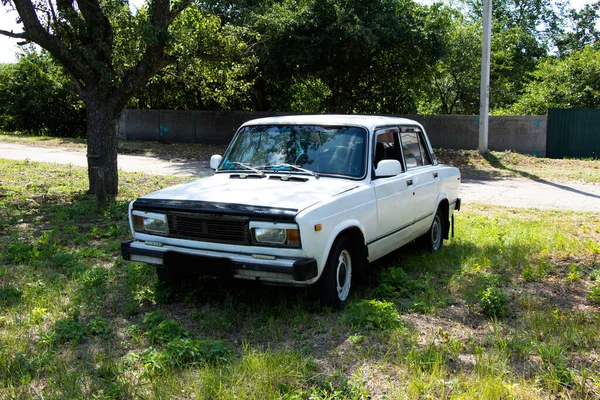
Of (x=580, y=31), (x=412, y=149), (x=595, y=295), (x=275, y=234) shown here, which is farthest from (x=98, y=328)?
(x=580, y=31)

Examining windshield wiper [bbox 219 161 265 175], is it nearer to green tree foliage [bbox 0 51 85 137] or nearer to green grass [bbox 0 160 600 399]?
green grass [bbox 0 160 600 399]

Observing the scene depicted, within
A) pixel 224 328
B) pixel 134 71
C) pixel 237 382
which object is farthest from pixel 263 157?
pixel 134 71

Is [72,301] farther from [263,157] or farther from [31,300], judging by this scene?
[263,157]

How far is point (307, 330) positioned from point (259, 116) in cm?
2084

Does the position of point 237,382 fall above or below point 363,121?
below

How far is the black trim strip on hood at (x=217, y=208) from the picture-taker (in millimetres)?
4648

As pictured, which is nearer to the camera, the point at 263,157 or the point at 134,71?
the point at 263,157

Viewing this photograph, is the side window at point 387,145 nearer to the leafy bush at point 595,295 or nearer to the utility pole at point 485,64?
the leafy bush at point 595,295

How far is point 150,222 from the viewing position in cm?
528

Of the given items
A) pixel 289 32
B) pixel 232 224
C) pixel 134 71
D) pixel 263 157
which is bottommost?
pixel 232 224

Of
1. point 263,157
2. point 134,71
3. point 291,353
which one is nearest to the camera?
point 291,353

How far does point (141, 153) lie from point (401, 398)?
20.3 m

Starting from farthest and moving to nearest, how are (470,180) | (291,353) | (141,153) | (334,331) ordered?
(141,153), (470,180), (334,331), (291,353)

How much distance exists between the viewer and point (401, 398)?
11.4 feet
